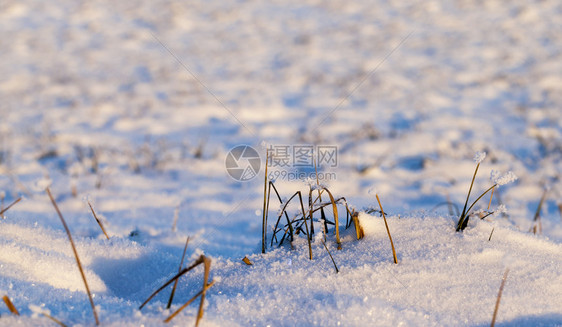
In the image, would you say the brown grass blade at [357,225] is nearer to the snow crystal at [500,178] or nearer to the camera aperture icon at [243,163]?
the snow crystal at [500,178]

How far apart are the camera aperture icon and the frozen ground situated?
0.09 meters

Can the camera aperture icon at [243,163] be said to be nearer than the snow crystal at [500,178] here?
No

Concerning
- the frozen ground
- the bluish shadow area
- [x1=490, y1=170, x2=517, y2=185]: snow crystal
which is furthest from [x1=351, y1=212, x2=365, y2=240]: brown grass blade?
the bluish shadow area

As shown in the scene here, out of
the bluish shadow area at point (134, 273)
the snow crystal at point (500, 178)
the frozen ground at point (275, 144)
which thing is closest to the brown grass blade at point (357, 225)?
the frozen ground at point (275, 144)

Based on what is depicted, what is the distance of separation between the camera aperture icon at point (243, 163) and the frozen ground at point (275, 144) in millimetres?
85

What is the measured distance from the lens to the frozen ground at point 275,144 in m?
1.18

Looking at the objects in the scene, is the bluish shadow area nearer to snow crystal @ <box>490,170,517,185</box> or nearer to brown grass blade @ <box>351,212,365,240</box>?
brown grass blade @ <box>351,212,365,240</box>

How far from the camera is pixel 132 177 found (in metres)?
3.28

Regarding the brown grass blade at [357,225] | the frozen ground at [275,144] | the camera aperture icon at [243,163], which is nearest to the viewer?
the frozen ground at [275,144]

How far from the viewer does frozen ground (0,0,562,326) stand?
118 cm

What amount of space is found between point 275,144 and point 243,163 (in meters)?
0.56

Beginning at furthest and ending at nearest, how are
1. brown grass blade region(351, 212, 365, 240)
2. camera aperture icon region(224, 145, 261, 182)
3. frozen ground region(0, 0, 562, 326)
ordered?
1. camera aperture icon region(224, 145, 261, 182)
2. brown grass blade region(351, 212, 365, 240)
3. frozen ground region(0, 0, 562, 326)

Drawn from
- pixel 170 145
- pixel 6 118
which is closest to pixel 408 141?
pixel 170 145

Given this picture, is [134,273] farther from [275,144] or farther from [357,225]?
[275,144]
